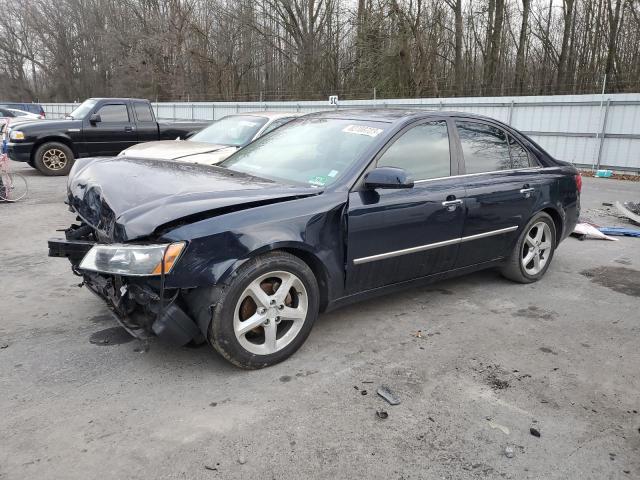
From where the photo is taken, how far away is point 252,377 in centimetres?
322

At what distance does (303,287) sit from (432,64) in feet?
71.3

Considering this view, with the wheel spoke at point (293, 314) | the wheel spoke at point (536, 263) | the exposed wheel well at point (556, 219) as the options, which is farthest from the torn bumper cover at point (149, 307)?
the exposed wheel well at point (556, 219)

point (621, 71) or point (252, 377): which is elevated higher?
point (621, 71)

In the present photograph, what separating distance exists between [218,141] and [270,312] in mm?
6066

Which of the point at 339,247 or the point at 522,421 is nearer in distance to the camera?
the point at 522,421

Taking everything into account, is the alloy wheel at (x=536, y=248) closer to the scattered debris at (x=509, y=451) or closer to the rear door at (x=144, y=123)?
the scattered debris at (x=509, y=451)

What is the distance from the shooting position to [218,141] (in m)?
8.80

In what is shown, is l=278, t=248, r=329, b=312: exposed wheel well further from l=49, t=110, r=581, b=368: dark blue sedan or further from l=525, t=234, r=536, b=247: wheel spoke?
l=525, t=234, r=536, b=247: wheel spoke

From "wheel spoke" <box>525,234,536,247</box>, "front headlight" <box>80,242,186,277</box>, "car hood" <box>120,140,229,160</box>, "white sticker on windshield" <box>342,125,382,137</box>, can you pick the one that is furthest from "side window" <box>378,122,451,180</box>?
"car hood" <box>120,140,229,160</box>

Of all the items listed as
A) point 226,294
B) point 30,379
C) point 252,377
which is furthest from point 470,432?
point 30,379

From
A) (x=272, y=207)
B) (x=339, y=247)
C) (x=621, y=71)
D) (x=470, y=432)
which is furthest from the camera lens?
(x=621, y=71)

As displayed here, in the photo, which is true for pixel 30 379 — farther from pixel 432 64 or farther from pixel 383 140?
pixel 432 64

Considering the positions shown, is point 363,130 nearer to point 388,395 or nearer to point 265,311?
point 265,311

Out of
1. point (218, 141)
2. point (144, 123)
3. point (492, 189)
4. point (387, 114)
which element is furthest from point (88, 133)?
point (492, 189)
